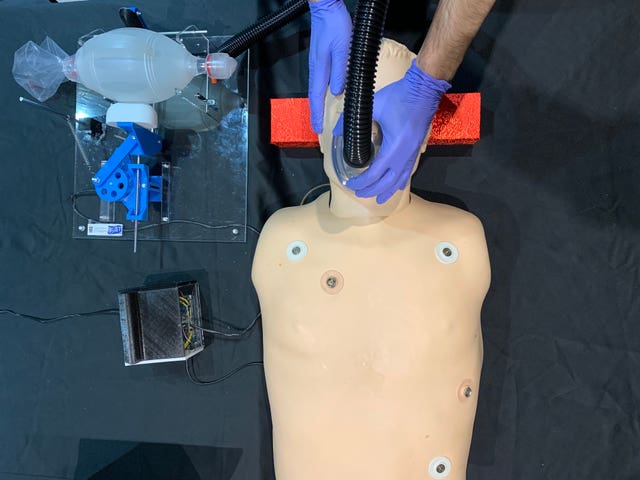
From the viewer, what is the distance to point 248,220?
5.05ft

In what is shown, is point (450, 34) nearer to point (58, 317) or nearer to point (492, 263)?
point (492, 263)

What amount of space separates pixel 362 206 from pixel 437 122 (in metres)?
0.41

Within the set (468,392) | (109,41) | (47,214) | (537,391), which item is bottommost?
(537,391)

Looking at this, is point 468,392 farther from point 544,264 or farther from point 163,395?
point 163,395

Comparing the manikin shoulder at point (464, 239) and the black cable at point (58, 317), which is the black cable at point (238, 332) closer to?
the black cable at point (58, 317)

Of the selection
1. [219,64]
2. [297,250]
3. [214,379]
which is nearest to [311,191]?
[297,250]

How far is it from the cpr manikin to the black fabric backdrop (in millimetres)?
330

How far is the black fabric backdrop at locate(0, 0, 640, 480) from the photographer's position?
1396mm

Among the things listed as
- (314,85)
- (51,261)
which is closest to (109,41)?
(314,85)

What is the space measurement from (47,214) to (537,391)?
5.78 ft

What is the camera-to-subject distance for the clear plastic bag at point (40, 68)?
4.95 feet

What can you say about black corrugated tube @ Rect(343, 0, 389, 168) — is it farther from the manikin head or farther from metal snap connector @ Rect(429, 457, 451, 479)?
metal snap connector @ Rect(429, 457, 451, 479)

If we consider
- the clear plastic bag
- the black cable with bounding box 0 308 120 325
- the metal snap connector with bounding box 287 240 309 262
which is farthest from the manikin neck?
the clear plastic bag

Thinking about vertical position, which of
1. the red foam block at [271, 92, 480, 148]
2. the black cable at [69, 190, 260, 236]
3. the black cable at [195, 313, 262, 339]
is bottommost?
the black cable at [195, 313, 262, 339]
